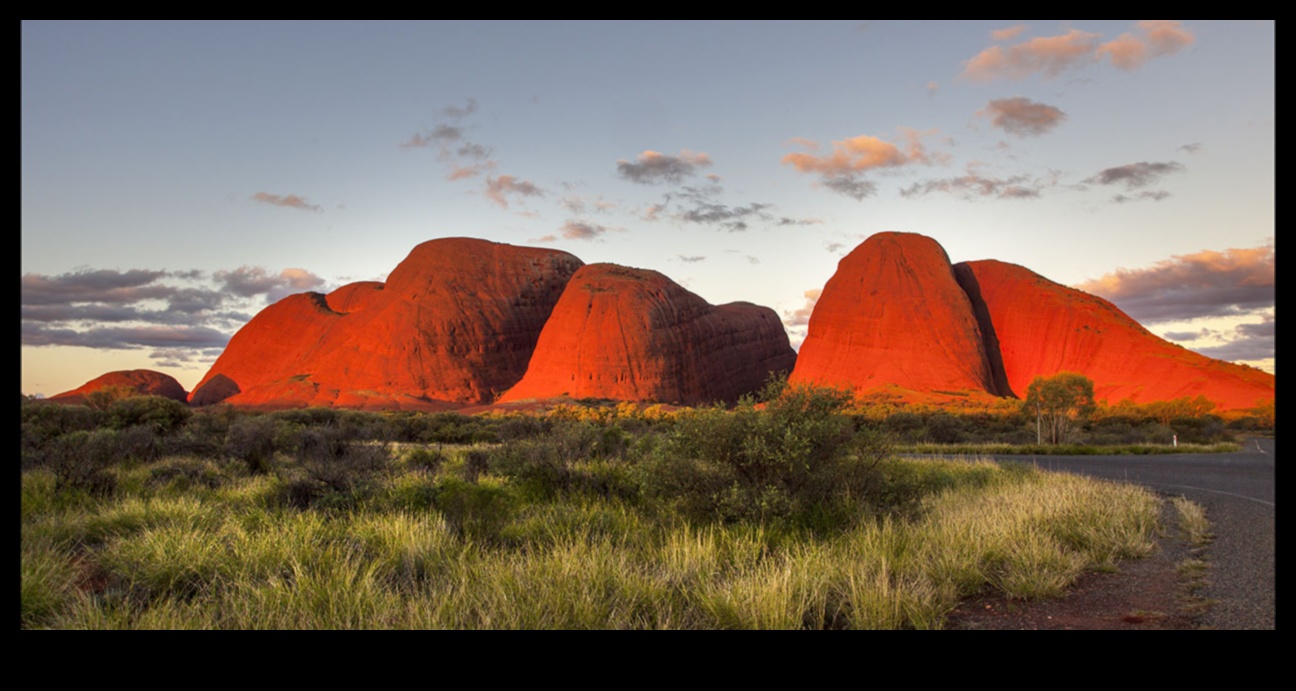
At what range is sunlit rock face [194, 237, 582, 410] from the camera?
263 ft

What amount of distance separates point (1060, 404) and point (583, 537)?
35.1 metres

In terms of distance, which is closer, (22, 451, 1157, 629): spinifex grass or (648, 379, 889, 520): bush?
(22, 451, 1157, 629): spinifex grass

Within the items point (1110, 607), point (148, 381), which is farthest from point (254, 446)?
point (148, 381)

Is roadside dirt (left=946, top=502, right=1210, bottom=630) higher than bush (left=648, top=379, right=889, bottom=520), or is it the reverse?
bush (left=648, top=379, right=889, bottom=520)

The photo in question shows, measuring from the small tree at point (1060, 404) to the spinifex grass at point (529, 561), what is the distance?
84.8 ft

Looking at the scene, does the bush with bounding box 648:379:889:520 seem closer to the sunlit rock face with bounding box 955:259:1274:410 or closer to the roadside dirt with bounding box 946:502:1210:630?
the roadside dirt with bounding box 946:502:1210:630

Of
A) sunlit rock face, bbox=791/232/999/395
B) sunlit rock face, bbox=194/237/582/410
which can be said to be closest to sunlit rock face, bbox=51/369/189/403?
sunlit rock face, bbox=194/237/582/410

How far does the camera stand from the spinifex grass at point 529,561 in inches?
200

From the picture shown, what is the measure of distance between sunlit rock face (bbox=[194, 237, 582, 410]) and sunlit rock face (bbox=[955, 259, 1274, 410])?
5399cm

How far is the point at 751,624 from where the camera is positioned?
16.1 feet

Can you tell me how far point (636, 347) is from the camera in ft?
258
